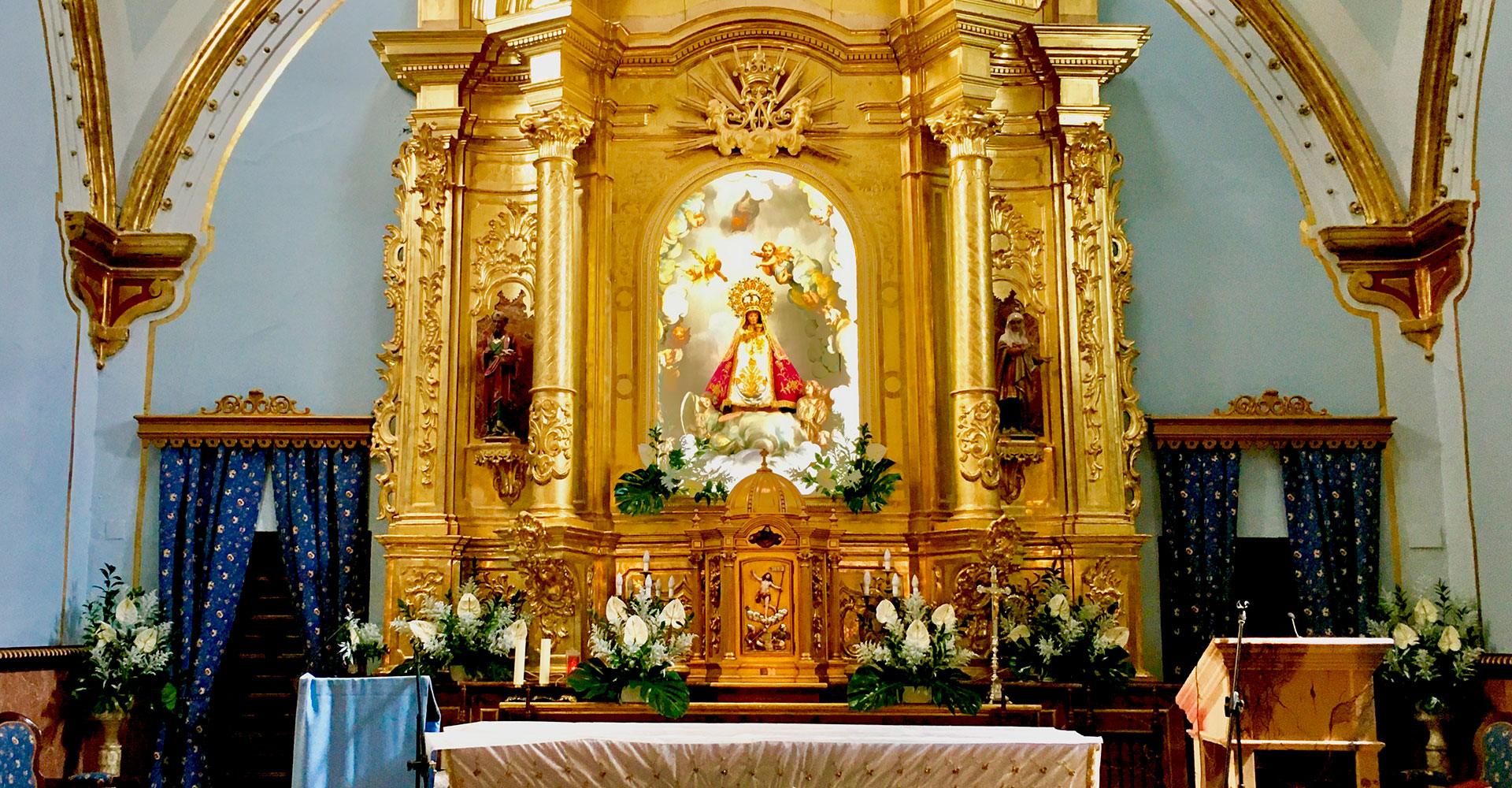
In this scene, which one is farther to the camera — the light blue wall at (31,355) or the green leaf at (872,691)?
the light blue wall at (31,355)

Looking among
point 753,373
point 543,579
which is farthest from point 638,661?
point 753,373

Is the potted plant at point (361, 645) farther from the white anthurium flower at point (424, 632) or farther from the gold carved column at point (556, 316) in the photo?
the gold carved column at point (556, 316)

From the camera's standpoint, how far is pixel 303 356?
1210 cm

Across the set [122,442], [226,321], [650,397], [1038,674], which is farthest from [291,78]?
[1038,674]

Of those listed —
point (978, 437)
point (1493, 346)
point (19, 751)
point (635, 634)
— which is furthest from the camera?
point (978, 437)

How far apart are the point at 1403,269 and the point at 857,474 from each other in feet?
16.6

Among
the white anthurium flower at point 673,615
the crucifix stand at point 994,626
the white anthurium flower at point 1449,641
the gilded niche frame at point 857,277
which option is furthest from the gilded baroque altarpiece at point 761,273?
the white anthurium flower at point 1449,641

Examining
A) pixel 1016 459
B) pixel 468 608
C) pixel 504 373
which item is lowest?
pixel 468 608

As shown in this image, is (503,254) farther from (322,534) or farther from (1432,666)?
(1432,666)

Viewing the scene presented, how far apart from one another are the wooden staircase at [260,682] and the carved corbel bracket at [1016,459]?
5.88 m

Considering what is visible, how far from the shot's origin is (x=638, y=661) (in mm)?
9648

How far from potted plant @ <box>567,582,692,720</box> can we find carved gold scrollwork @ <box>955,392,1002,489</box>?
103 inches

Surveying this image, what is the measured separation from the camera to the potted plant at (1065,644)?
10.5 m

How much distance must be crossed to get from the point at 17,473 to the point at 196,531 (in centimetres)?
151
